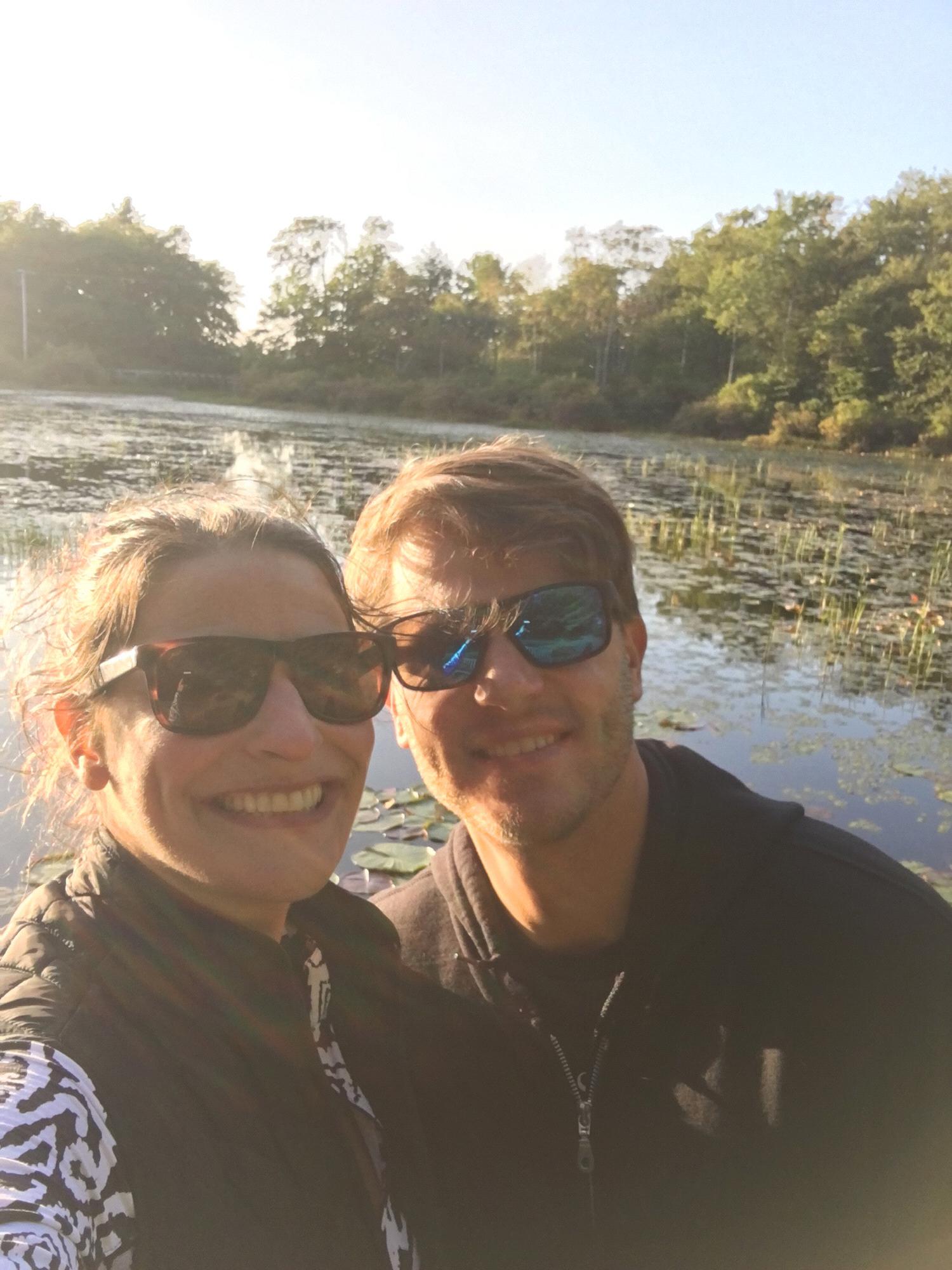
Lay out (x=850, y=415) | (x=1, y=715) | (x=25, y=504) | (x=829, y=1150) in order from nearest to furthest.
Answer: (x=829, y=1150) < (x=1, y=715) < (x=25, y=504) < (x=850, y=415)

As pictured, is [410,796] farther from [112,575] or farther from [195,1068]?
[195,1068]

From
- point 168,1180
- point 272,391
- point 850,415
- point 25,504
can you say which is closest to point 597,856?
point 168,1180

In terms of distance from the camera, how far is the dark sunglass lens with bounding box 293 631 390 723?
4.31 feet

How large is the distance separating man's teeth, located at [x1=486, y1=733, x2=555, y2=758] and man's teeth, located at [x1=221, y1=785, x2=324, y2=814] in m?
0.54

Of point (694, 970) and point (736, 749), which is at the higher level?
point (694, 970)

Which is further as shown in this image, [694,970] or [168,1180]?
[694,970]

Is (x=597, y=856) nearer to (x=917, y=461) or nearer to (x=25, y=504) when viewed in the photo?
(x=25, y=504)

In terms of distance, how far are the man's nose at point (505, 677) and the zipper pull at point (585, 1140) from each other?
2.29ft

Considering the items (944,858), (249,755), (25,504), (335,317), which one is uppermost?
(335,317)

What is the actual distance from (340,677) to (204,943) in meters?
0.41

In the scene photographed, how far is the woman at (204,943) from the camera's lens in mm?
913

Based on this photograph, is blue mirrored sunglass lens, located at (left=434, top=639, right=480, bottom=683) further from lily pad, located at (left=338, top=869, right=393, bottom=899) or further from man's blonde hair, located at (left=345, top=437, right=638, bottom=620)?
lily pad, located at (left=338, top=869, right=393, bottom=899)

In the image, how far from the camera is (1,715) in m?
4.60

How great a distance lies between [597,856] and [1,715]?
12.7 feet
